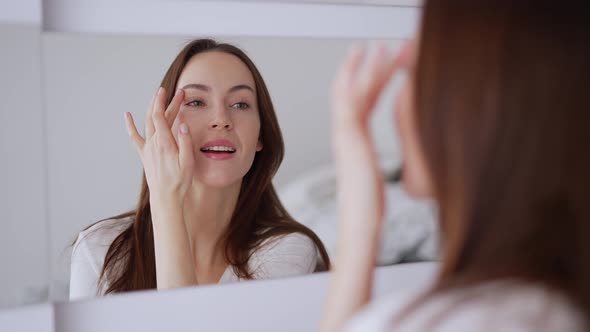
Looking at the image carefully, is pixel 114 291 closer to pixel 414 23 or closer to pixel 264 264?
pixel 264 264

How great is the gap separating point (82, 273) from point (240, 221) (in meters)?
0.43

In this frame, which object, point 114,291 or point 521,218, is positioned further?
point 114,291

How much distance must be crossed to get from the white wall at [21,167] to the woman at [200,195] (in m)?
0.11

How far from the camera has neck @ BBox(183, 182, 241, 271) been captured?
164 centimetres

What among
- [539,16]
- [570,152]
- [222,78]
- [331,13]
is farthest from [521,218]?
[331,13]

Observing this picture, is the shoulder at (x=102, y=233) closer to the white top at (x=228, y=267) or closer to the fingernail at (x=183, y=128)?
the white top at (x=228, y=267)

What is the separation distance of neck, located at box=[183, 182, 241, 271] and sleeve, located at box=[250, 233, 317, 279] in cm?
11

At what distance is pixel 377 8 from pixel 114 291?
1.10 m

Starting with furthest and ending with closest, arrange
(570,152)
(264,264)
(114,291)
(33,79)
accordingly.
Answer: (264,264) → (114,291) → (33,79) → (570,152)

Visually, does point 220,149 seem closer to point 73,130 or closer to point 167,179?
point 167,179

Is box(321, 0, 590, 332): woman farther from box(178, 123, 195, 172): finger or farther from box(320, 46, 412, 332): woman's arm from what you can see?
box(178, 123, 195, 172): finger

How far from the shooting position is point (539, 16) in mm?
678

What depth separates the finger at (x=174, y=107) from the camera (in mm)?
1591

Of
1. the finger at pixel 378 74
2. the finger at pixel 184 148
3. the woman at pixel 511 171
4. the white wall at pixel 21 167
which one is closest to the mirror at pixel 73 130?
the white wall at pixel 21 167
